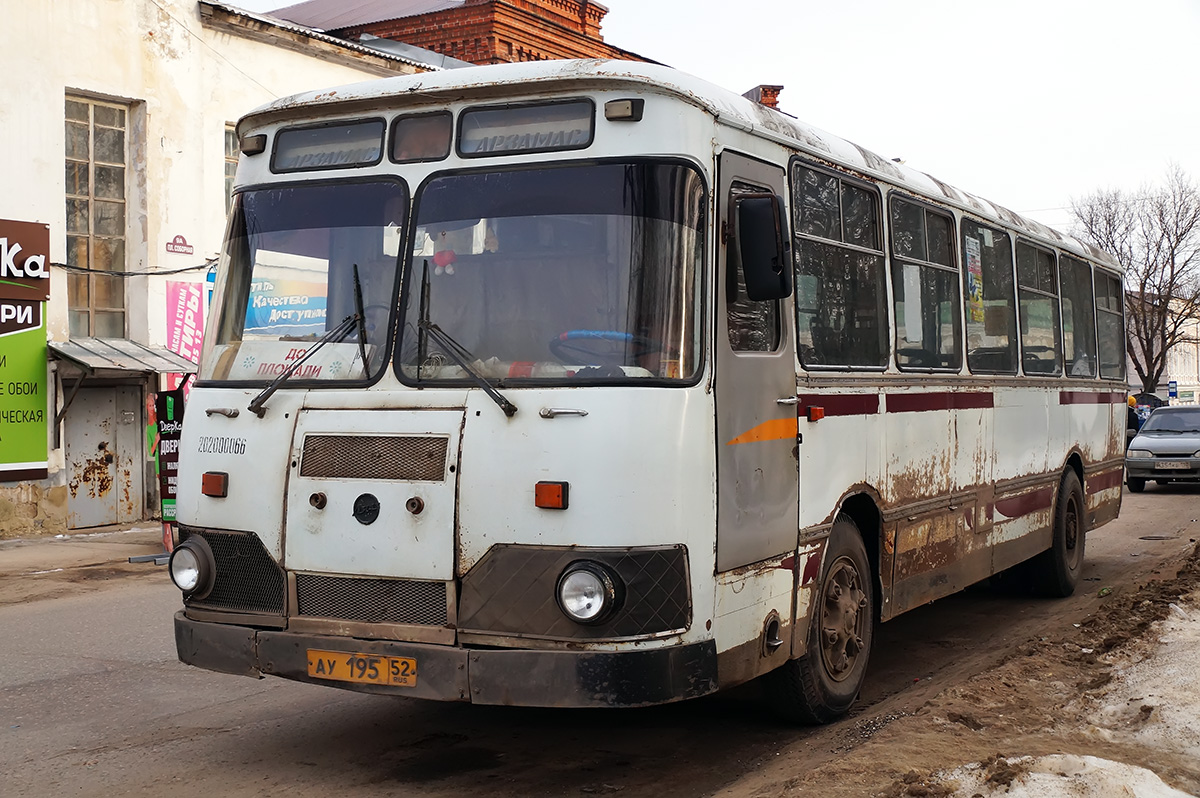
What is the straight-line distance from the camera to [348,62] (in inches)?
855

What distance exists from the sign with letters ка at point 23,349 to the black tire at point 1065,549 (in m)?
12.2

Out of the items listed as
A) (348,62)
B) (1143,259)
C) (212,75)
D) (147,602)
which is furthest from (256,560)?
(1143,259)

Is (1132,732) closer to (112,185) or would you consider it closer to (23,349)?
(23,349)

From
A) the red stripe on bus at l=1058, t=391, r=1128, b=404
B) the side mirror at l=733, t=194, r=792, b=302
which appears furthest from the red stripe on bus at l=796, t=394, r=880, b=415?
the red stripe on bus at l=1058, t=391, r=1128, b=404

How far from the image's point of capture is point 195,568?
5.87 m

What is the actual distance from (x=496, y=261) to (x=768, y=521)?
171cm

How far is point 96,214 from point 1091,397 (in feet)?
43.1

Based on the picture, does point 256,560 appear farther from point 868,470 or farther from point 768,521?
point 868,470

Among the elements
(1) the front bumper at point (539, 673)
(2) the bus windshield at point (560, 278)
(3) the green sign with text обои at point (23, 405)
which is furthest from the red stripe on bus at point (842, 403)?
(3) the green sign with text обои at point (23, 405)

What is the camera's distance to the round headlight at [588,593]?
5.09 metres

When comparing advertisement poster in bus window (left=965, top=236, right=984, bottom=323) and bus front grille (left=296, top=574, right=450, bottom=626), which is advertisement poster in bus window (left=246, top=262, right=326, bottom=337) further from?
advertisement poster in bus window (left=965, top=236, right=984, bottom=323)

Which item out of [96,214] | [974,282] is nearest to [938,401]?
[974,282]

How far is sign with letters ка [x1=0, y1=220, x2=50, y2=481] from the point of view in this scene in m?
16.5

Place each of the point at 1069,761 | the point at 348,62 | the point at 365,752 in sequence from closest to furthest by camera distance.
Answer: the point at 1069,761
the point at 365,752
the point at 348,62
